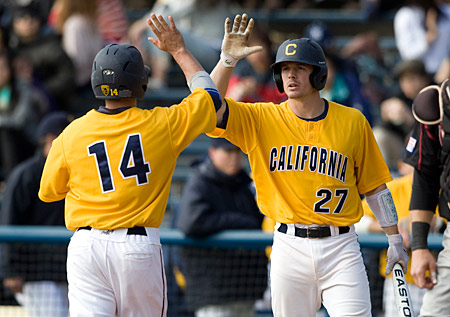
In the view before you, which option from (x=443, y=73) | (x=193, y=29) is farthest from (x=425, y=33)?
(x=193, y=29)

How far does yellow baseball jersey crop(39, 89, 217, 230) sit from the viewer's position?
3.95 meters

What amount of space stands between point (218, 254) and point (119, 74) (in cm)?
241

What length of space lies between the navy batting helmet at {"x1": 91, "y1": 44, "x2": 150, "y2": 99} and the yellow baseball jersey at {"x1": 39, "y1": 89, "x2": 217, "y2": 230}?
108 mm

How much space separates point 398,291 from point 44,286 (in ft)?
10.3

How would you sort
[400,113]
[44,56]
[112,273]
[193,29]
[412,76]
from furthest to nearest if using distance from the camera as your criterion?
[193,29]
[44,56]
[400,113]
[412,76]
[112,273]

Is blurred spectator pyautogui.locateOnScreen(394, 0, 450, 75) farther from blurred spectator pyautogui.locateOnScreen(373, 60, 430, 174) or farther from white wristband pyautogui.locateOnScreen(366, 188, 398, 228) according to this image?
white wristband pyautogui.locateOnScreen(366, 188, 398, 228)

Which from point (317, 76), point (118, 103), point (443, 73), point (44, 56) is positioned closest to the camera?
point (118, 103)

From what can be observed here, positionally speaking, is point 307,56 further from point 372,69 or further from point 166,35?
point 372,69

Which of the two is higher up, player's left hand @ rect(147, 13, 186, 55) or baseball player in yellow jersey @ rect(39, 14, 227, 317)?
player's left hand @ rect(147, 13, 186, 55)

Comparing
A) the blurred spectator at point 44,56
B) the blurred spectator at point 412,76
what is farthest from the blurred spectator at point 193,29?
the blurred spectator at point 412,76

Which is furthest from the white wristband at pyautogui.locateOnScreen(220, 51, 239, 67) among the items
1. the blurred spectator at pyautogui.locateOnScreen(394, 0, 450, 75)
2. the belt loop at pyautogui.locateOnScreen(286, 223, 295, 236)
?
the blurred spectator at pyautogui.locateOnScreen(394, 0, 450, 75)

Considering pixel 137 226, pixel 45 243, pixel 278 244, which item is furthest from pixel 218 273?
pixel 137 226

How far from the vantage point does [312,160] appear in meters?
4.29

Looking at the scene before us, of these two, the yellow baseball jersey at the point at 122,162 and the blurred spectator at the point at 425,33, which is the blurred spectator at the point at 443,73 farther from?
the yellow baseball jersey at the point at 122,162
